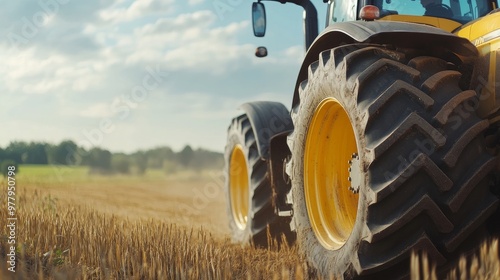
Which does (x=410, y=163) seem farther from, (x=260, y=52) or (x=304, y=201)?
(x=260, y=52)

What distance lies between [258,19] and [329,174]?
2015mm

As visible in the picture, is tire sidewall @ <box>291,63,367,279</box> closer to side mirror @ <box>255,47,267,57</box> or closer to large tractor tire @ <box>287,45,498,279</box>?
large tractor tire @ <box>287,45,498,279</box>

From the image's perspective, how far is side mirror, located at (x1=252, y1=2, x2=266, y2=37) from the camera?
5.43 metres

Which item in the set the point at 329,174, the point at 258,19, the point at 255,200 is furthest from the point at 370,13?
the point at 255,200

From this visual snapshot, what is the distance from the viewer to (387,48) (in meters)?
3.56

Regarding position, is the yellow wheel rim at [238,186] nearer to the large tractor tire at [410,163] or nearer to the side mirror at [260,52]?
the side mirror at [260,52]

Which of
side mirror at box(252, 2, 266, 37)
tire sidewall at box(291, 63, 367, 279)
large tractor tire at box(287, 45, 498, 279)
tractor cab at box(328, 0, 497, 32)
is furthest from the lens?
side mirror at box(252, 2, 266, 37)

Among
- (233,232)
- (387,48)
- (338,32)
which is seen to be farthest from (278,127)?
(387,48)

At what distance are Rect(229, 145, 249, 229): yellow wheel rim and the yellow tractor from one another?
2.76m

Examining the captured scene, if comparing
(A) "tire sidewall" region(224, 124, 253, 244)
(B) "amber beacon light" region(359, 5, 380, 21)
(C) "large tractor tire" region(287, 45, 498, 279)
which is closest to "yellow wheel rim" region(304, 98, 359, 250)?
(C) "large tractor tire" region(287, 45, 498, 279)

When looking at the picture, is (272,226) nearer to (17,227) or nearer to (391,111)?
(17,227)

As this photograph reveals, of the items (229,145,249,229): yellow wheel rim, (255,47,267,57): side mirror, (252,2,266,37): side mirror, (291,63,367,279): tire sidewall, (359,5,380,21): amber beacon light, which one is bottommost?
(229,145,249,229): yellow wheel rim

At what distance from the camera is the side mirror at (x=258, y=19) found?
543 centimetres

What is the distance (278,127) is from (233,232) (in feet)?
5.06
